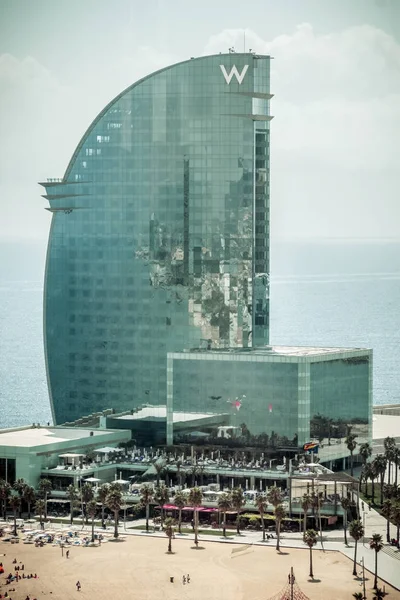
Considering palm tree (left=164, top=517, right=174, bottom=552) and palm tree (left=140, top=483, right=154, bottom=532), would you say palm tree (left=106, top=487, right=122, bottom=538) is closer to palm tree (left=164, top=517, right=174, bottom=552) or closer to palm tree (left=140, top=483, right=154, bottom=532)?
palm tree (left=140, top=483, right=154, bottom=532)

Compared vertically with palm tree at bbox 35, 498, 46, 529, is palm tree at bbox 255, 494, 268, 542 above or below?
above

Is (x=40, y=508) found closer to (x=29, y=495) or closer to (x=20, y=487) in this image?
(x=29, y=495)

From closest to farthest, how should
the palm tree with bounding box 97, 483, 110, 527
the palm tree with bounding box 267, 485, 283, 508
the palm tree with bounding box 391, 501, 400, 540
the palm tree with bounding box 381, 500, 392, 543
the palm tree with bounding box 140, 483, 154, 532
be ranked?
the palm tree with bounding box 391, 501, 400, 540 < the palm tree with bounding box 381, 500, 392, 543 < the palm tree with bounding box 267, 485, 283, 508 < the palm tree with bounding box 97, 483, 110, 527 < the palm tree with bounding box 140, 483, 154, 532

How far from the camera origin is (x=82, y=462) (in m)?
200

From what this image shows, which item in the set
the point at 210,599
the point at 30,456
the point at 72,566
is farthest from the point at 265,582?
the point at 30,456

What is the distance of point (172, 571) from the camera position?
157 meters

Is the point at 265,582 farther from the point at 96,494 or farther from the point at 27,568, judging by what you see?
the point at 96,494

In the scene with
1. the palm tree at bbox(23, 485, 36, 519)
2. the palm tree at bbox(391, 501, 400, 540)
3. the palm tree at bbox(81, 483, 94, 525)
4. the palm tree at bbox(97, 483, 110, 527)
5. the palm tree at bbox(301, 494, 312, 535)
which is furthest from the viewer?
the palm tree at bbox(23, 485, 36, 519)

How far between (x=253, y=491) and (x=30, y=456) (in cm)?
2836

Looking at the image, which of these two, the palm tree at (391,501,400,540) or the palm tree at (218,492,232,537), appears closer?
the palm tree at (391,501,400,540)

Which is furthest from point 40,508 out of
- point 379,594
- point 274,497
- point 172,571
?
point 379,594

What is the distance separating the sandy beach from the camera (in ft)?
491

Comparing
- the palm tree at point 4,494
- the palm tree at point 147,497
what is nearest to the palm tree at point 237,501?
the palm tree at point 147,497

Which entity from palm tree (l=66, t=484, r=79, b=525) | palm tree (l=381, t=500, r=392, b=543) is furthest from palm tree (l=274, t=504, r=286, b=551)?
palm tree (l=66, t=484, r=79, b=525)
